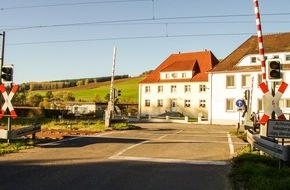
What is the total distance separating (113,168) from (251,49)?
3993cm

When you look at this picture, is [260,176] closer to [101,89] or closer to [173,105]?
[173,105]

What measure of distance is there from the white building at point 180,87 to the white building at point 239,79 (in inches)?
463

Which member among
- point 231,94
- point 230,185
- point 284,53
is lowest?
point 230,185

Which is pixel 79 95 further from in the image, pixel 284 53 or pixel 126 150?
pixel 126 150

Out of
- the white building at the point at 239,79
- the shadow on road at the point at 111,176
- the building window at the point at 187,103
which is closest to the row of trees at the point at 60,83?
the building window at the point at 187,103

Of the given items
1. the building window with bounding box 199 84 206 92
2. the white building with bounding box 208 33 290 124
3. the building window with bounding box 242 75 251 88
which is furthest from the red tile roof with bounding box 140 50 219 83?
the building window with bounding box 242 75 251 88

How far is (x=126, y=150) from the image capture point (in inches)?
539

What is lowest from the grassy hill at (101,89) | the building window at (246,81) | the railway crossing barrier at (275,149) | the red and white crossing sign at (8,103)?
the railway crossing barrier at (275,149)

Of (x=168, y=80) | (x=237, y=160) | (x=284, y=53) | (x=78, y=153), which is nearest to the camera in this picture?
(x=237, y=160)

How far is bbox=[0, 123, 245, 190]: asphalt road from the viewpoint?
8.05 m

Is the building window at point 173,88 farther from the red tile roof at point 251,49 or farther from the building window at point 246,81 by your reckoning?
the building window at point 246,81

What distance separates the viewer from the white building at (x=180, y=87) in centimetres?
6106

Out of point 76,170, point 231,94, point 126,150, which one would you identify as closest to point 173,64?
point 231,94

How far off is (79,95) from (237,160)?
93050mm
